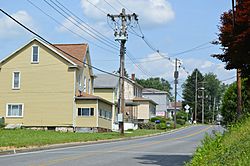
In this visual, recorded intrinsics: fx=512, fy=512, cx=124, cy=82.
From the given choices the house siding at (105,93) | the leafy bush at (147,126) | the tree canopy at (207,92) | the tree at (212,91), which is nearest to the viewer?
the house siding at (105,93)

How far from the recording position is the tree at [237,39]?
49.8 feet

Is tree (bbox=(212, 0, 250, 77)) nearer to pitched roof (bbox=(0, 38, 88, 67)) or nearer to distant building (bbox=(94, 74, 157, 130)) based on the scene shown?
pitched roof (bbox=(0, 38, 88, 67))

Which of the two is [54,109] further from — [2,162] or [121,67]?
[2,162]

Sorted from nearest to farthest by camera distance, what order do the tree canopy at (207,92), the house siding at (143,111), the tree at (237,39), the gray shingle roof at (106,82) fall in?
1. the tree at (237,39)
2. the gray shingle roof at (106,82)
3. the house siding at (143,111)
4. the tree canopy at (207,92)

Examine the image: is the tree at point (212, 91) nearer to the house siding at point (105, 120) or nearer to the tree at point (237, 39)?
the house siding at point (105, 120)

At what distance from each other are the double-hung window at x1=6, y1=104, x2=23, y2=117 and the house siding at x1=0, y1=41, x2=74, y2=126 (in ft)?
1.32

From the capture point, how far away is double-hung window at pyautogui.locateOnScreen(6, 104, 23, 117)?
52.3m

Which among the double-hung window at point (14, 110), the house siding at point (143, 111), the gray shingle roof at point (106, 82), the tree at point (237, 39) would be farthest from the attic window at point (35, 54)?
the tree at point (237, 39)

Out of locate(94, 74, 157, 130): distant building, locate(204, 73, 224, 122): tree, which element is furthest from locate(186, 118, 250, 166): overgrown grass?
locate(204, 73, 224, 122): tree

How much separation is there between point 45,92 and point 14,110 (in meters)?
3.70

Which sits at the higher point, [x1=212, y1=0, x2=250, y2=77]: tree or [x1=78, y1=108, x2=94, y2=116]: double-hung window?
[x1=212, y1=0, x2=250, y2=77]: tree

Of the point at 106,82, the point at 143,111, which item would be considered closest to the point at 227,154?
the point at 106,82

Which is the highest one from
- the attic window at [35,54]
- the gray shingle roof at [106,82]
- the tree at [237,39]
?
the attic window at [35,54]

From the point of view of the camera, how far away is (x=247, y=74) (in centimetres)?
1648
